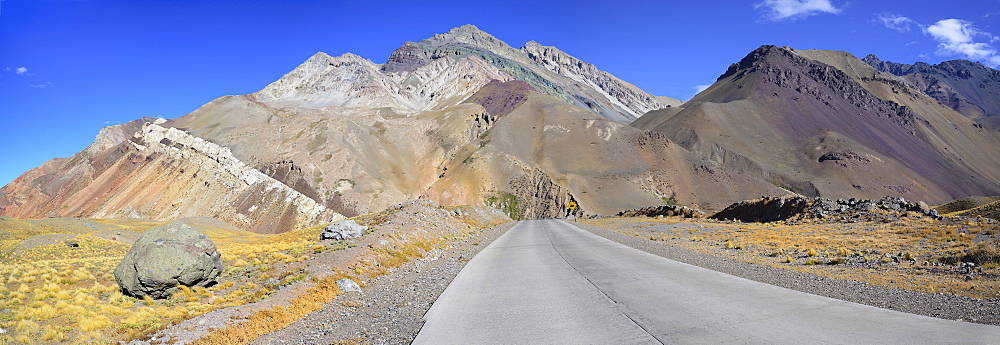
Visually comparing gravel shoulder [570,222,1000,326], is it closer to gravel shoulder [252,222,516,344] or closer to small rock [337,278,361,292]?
gravel shoulder [252,222,516,344]

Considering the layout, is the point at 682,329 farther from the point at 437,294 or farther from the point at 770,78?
the point at 770,78

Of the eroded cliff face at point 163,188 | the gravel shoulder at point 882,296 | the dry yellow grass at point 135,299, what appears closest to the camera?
the gravel shoulder at point 882,296

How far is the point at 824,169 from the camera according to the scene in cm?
13512

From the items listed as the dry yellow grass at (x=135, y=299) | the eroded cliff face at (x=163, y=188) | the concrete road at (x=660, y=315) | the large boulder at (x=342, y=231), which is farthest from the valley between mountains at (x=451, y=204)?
the concrete road at (x=660, y=315)

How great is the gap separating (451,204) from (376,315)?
3375 inches

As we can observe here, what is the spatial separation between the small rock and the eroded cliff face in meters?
75.1

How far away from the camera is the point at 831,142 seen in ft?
488

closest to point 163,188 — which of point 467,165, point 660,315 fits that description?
point 467,165

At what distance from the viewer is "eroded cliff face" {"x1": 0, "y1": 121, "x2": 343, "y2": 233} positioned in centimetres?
8406

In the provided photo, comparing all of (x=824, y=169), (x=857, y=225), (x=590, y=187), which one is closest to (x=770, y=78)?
(x=824, y=169)

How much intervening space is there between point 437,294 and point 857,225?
1057 inches

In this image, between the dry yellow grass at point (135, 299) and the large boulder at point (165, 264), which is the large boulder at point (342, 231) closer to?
the dry yellow grass at point (135, 299)

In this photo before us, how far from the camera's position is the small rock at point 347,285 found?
13.1 meters

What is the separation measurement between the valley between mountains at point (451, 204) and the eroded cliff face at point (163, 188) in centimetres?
56
